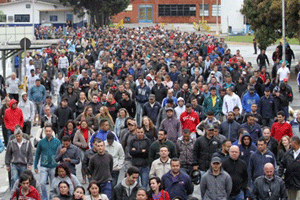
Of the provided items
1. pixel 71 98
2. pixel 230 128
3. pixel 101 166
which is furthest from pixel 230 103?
pixel 101 166

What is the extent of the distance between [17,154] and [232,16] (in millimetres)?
76201

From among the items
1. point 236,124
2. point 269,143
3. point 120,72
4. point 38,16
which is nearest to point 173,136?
point 236,124

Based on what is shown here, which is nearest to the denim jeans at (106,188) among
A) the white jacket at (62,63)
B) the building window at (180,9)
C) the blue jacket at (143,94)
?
the blue jacket at (143,94)

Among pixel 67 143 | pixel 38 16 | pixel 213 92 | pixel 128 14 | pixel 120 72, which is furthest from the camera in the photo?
pixel 128 14

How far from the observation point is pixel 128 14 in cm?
11456

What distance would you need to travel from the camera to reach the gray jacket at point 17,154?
15.5 meters

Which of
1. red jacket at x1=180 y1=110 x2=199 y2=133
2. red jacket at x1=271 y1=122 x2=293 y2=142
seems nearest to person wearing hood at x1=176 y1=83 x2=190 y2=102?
red jacket at x1=180 y1=110 x2=199 y2=133

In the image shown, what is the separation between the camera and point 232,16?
90.0 m

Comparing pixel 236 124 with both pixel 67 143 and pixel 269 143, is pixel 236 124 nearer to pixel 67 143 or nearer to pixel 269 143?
pixel 269 143

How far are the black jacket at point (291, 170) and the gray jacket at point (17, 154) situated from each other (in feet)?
16.1

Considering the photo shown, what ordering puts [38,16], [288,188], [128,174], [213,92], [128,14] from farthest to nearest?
1. [128,14]
2. [38,16]
3. [213,92]
4. [288,188]
5. [128,174]

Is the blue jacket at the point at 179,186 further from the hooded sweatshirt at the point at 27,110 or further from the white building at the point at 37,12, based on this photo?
A: the white building at the point at 37,12

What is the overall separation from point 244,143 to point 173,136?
276 centimetres

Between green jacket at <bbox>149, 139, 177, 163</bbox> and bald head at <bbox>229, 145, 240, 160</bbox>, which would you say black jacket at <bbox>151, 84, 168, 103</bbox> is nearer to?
green jacket at <bbox>149, 139, 177, 163</bbox>
